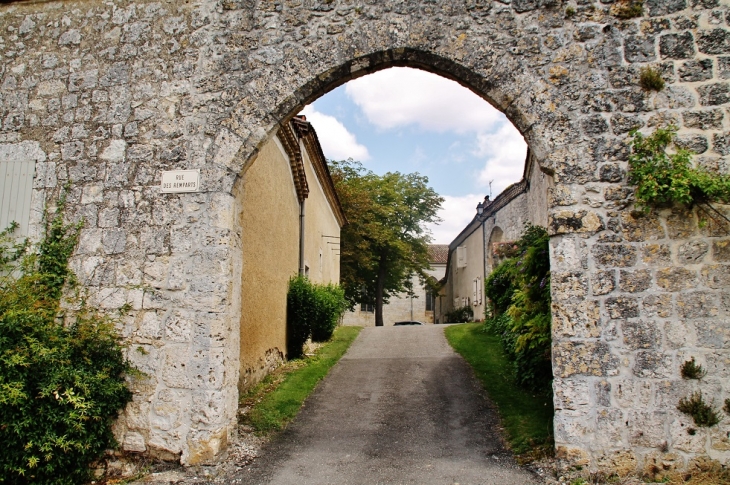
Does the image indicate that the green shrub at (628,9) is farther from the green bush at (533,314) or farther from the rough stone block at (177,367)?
the rough stone block at (177,367)

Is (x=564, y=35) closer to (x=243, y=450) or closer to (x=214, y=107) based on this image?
(x=214, y=107)

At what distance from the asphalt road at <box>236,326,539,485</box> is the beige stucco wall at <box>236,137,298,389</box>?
3.70ft

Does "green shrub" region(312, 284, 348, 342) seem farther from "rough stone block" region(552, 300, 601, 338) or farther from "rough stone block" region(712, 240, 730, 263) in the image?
"rough stone block" region(712, 240, 730, 263)

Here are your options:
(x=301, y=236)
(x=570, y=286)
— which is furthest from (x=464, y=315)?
(x=570, y=286)

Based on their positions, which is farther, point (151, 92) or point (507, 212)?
point (507, 212)

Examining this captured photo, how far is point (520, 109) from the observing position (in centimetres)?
484

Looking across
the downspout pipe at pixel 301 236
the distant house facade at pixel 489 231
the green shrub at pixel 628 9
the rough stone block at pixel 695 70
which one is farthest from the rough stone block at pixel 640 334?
the downspout pipe at pixel 301 236

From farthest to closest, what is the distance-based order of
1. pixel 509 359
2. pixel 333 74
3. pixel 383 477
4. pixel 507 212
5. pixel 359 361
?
pixel 507 212 < pixel 359 361 < pixel 509 359 < pixel 333 74 < pixel 383 477

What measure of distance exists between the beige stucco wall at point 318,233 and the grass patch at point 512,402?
4.66 metres

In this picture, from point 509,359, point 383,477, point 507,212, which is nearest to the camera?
point 383,477

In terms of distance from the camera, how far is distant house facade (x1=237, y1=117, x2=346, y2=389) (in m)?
7.74

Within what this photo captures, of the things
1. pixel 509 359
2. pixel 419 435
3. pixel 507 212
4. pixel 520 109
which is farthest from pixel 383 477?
pixel 507 212

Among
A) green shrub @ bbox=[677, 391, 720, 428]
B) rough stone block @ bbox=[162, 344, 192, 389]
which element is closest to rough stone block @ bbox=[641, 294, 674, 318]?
green shrub @ bbox=[677, 391, 720, 428]

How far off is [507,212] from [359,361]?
353 inches
